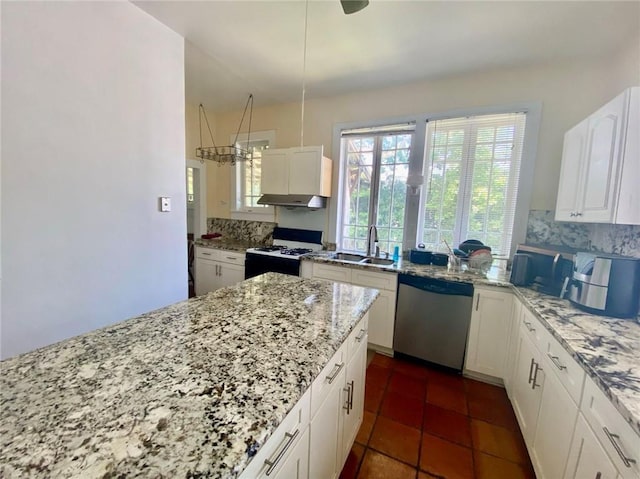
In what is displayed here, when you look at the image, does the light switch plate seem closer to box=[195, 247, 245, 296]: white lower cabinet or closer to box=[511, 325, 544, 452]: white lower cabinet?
box=[195, 247, 245, 296]: white lower cabinet

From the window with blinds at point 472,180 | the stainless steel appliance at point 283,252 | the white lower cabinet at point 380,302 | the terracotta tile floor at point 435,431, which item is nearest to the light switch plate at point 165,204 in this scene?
the stainless steel appliance at point 283,252

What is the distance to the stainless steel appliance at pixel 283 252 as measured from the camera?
2969mm

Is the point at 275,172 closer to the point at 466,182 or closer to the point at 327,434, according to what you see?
the point at 466,182

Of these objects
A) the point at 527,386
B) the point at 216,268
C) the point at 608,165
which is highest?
the point at 608,165

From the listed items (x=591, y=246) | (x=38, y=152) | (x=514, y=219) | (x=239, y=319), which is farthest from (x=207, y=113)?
(x=591, y=246)

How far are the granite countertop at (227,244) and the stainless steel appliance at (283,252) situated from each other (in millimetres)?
258

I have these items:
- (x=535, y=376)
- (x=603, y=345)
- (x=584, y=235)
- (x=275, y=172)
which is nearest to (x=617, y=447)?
(x=603, y=345)

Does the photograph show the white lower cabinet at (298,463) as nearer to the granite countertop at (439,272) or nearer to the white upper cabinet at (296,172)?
the granite countertop at (439,272)

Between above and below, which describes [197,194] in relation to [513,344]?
above

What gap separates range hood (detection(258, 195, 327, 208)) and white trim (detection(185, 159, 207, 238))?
4.46 ft

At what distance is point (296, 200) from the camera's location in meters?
3.14

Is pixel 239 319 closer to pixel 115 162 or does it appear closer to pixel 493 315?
pixel 115 162

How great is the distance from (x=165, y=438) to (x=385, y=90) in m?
3.30

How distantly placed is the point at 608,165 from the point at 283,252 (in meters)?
2.66
